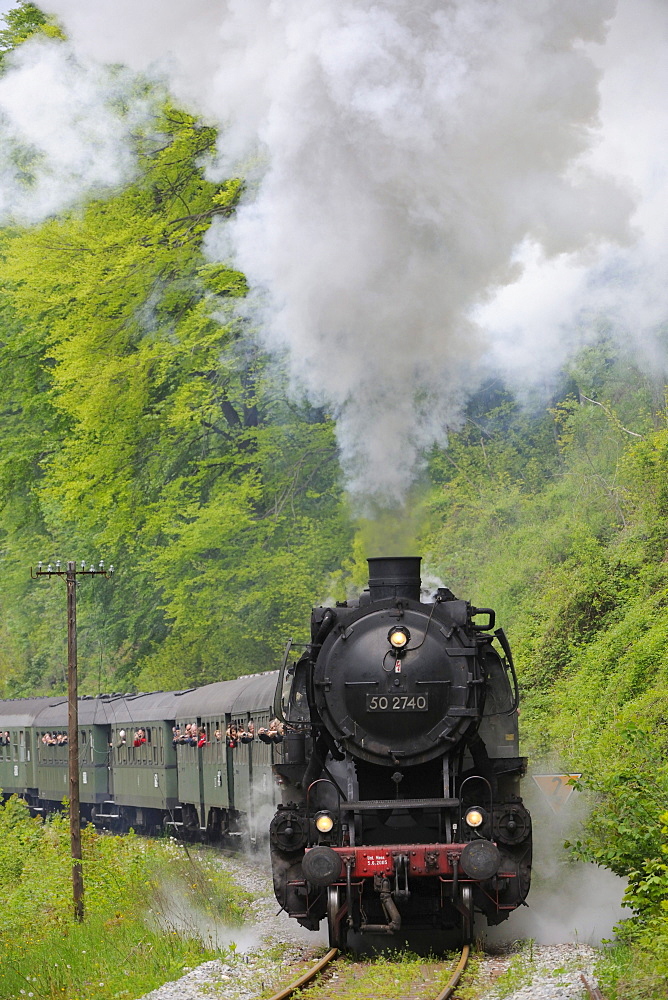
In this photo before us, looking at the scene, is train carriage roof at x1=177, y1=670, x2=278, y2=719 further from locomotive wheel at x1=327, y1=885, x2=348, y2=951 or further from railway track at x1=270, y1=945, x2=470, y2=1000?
railway track at x1=270, y1=945, x2=470, y2=1000

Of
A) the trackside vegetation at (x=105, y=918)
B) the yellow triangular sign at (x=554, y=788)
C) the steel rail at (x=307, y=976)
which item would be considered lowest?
the trackside vegetation at (x=105, y=918)

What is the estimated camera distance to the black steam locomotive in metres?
8.98

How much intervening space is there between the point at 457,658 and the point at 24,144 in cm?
2362

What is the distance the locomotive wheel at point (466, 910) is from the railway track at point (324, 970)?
0.11m

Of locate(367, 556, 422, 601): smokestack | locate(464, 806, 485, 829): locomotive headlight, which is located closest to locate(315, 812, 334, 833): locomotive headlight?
locate(464, 806, 485, 829): locomotive headlight

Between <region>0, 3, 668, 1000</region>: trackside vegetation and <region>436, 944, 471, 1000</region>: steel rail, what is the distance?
333 centimetres

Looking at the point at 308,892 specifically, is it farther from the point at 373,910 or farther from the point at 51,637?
the point at 51,637

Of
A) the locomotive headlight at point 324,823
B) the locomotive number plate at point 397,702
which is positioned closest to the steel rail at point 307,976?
the locomotive headlight at point 324,823

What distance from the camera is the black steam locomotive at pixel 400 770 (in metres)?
8.98

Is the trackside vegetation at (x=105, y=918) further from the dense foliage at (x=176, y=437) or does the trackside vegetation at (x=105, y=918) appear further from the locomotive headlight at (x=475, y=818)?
the dense foliage at (x=176, y=437)

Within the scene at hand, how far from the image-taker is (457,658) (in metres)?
9.35

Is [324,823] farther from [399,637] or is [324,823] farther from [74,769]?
[74,769]

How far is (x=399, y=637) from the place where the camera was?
930 cm

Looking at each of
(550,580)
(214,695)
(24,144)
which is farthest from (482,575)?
(24,144)
